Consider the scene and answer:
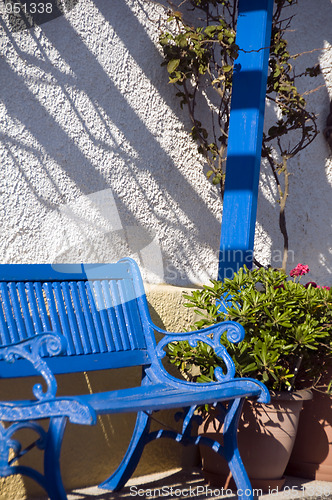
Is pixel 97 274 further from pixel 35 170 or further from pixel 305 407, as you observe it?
pixel 305 407

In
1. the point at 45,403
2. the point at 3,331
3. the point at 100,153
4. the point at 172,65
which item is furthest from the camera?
the point at 172,65

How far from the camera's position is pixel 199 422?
2.68 metres

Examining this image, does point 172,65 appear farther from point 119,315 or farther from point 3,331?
point 3,331

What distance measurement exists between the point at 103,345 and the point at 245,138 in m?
1.24

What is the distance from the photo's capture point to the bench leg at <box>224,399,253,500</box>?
2324mm

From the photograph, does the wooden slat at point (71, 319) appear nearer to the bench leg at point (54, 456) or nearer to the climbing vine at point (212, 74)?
the bench leg at point (54, 456)

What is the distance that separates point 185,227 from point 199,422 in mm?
1150

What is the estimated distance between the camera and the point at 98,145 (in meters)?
3.02

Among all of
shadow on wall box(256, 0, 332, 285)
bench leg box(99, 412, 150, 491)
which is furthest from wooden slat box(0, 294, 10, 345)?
shadow on wall box(256, 0, 332, 285)

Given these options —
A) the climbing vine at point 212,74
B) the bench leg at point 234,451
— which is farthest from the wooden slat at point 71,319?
the climbing vine at point 212,74

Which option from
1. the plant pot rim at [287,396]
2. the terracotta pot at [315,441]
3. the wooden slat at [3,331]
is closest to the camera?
the wooden slat at [3,331]

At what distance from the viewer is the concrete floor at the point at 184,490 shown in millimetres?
2605

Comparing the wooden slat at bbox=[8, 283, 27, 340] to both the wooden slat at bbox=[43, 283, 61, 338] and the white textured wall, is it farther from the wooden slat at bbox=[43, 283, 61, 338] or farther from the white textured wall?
the white textured wall

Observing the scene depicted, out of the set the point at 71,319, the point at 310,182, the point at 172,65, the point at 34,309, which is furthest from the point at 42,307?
the point at 310,182
